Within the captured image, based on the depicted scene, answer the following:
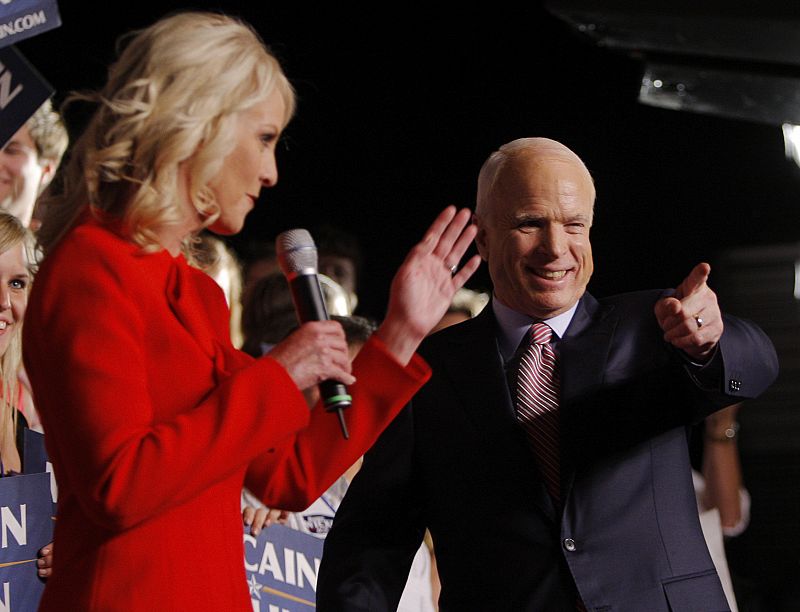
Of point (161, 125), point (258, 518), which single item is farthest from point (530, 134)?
point (161, 125)

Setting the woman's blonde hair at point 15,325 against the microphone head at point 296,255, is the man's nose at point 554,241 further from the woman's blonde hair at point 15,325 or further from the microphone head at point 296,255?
the woman's blonde hair at point 15,325

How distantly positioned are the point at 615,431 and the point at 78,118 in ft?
13.1

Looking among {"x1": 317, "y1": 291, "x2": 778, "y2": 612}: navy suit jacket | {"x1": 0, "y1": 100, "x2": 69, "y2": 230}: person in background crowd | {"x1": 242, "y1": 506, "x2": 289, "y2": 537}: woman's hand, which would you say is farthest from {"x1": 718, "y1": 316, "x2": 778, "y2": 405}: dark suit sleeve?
{"x1": 0, "y1": 100, "x2": 69, "y2": 230}: person in background crowd

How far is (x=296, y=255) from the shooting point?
1.66 meters

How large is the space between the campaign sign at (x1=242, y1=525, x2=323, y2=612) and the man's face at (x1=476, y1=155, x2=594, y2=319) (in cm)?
93

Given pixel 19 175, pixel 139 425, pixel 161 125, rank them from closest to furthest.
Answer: pixel 139 425
pixel 161 125
pixel 19 175

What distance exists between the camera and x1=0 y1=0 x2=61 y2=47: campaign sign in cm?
235

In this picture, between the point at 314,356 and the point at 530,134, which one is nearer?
the point at 314,356

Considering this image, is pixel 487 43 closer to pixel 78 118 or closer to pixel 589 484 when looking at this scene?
pixel 78 118

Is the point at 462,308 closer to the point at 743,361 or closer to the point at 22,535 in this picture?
the point at 22,535

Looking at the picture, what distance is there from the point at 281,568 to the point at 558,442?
99 centimetres

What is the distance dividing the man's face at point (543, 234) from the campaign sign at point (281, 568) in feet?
3.05

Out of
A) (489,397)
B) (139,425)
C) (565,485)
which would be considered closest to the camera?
(139,425)

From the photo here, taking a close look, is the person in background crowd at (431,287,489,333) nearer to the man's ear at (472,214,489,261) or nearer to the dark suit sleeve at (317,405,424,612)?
the man's ear at (472,214,489,261)
